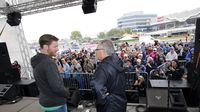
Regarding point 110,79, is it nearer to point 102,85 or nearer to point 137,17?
point 102,85

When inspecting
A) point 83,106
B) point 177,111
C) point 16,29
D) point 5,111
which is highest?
point 16,29

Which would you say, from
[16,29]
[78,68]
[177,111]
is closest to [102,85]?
[177,111]

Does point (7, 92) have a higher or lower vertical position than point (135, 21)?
lower

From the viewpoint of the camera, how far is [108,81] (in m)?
1.76

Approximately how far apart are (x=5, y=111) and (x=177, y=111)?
3505 millimetres

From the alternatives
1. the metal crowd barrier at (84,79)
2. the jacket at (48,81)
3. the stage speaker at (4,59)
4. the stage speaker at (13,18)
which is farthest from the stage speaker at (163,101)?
the stage speaker at (13,18)

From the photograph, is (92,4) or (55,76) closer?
(55,76)

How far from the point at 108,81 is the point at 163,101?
3.98ft

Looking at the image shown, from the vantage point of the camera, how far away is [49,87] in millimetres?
1751

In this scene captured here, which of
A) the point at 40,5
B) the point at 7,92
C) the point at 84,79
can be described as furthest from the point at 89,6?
the point at 7,92

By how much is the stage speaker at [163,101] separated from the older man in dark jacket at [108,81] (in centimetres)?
71

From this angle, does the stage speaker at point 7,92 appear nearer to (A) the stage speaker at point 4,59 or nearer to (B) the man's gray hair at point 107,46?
(A) the stage speaker at point 4,59

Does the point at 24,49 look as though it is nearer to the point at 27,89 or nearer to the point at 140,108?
the point at 27,89

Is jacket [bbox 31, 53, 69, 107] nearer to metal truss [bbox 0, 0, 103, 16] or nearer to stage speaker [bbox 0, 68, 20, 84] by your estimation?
stage speaker [bbox 0, 68, 20, 84]
